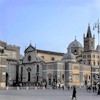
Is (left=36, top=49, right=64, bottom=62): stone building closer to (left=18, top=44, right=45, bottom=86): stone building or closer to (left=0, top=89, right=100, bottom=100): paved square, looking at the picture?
(left=18, top=44, right=45, bottom=86): stone building

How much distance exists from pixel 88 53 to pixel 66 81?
20640mm

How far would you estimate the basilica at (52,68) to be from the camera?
97250mm

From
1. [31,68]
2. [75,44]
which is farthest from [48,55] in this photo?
[75,44]

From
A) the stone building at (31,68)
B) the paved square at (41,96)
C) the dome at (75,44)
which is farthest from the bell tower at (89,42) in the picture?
the paved square at (41,96)

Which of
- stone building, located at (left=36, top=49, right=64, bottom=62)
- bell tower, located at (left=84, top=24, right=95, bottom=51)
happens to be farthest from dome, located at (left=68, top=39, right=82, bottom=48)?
stone building, located at (left=36, top=49, right=64, bottom=62)

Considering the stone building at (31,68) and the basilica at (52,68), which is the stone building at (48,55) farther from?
the stone building at (31,68)

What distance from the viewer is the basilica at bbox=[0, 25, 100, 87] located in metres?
97.2

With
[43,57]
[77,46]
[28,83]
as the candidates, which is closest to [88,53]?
[77,46]

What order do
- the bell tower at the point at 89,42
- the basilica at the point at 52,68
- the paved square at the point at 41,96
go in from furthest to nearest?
1. the bell tower at the point at 89,42
2. the basilica at the point at 52,68
3. the paved square at the point at 41,96

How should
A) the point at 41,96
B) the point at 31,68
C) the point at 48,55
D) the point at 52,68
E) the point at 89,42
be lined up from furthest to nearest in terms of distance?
the point at 89,42 < the point at 48,55 < the point at 31,68 < the point at 52,68 < the point at 41,96

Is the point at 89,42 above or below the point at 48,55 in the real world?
above

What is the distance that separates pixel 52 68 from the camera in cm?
9775

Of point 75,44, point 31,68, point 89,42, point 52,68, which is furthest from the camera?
point 75,44

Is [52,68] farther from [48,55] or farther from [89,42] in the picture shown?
[89,42]
